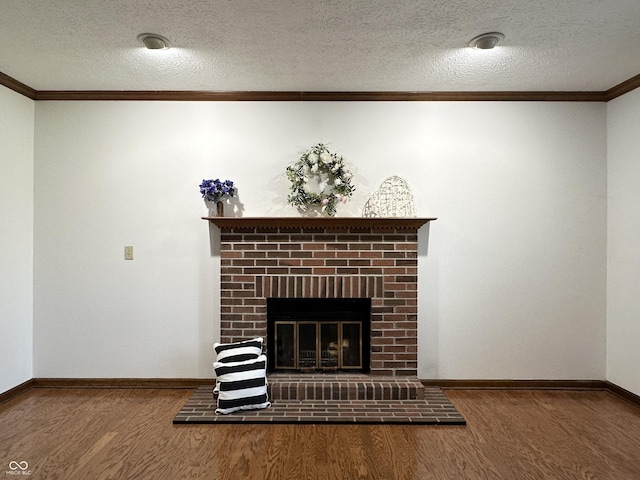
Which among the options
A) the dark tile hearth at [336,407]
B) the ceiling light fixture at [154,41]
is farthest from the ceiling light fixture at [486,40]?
the dark tile hearth at [336,407]

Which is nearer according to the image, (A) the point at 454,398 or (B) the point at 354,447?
(B) the point at 354,447

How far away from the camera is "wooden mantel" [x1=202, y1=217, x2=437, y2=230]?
3656mm

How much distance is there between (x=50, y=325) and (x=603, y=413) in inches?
165

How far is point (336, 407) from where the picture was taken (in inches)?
134

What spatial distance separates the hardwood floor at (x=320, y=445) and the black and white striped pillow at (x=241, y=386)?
0.20 meters

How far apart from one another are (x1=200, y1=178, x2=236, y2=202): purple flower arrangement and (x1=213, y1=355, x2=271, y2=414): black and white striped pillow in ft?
4.17

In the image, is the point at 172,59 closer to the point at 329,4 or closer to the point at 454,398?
the point at 329,4

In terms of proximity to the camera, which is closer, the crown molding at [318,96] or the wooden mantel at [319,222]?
the wooden mantel at [319,222]

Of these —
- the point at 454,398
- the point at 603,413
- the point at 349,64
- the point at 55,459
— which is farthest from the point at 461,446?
the point at 349,64

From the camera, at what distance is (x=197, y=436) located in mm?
2953

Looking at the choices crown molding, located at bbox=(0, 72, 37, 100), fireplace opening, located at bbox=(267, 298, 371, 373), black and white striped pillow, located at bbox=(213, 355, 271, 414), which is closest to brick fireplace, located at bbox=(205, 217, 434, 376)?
fireplace opening, located at bbox=(267, 298, 371, 373)

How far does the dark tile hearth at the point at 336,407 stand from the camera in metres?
3.17

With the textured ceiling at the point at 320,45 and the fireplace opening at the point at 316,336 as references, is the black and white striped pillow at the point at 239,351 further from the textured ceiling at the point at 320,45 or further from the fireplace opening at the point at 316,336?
the textured ceiling at the point at 320,45

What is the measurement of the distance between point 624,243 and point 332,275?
7.35ft
